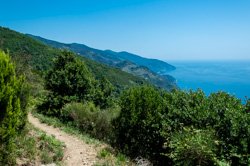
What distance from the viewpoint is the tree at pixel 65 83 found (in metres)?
19.9

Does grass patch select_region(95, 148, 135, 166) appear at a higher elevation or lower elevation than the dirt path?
higher

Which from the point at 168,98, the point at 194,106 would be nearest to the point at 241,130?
the point at 194,106

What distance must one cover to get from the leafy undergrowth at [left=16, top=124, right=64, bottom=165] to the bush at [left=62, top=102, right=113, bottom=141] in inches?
151

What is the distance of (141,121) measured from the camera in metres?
11.5

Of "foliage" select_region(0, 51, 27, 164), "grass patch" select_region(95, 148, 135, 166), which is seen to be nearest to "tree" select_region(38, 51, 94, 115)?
"grass patch" select_region(95, 148, 135, 166)

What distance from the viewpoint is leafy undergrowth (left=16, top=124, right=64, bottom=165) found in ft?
29.1

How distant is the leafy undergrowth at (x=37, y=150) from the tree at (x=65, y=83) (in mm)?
9181

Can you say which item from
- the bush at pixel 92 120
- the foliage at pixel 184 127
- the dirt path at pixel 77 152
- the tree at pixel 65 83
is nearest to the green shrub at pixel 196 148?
the foliage at pixel 184 127

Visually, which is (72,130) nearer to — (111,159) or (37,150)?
(111,159)

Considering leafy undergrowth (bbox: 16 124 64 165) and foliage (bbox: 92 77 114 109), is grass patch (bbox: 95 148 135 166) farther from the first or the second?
foliage (bbox: 92 77 114 109)

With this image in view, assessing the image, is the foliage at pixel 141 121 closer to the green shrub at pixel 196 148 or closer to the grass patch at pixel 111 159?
the grass patch at pixel 111 159

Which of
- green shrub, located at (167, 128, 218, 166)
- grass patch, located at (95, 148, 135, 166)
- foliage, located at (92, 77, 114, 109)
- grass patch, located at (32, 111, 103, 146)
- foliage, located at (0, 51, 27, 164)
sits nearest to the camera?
foliage, located at (0, 51, 27, 164)

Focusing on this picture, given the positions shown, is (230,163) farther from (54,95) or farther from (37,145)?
(54,95)

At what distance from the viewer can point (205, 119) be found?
9.70m
